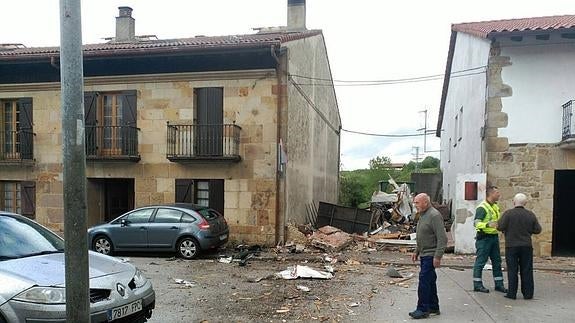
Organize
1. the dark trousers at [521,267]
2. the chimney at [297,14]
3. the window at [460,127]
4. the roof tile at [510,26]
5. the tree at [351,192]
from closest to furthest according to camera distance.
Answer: the dark trousers at [521,267], the roof tile at [510,26], the window at [460,127], the chimney at [297,14], the tree at [351,192]

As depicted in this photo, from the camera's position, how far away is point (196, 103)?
1419 cm

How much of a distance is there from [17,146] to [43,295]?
13.6 meters

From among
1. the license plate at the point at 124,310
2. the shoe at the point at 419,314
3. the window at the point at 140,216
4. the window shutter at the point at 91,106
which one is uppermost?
the window shutter at the point at 91,106

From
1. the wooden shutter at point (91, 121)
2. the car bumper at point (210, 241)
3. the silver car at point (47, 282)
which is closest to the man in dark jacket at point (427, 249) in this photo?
the silver car at point (47, 282)

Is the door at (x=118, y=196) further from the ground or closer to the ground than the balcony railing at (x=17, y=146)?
closer to the ground

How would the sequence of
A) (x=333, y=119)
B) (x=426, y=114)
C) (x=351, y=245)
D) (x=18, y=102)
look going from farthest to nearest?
1. (x=426, y=114)
2. (x=333, y=119)
3. (x=18, y=102)
4. (x=351, y=245)

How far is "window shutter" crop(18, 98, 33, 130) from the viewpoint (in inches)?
600

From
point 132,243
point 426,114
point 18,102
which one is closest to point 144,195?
point 132,243

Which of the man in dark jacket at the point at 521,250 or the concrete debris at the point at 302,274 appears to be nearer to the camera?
the man in dark jacket at the point at 521,250

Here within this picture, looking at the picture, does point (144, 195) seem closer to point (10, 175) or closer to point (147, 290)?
point (10, 175)

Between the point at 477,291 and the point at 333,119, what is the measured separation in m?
17.0

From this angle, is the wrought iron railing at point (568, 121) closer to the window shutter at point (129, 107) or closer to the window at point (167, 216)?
the window at point (167, 216)

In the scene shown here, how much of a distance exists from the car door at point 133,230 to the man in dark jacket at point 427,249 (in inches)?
313

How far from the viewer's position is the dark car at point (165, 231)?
1159 centimetres
